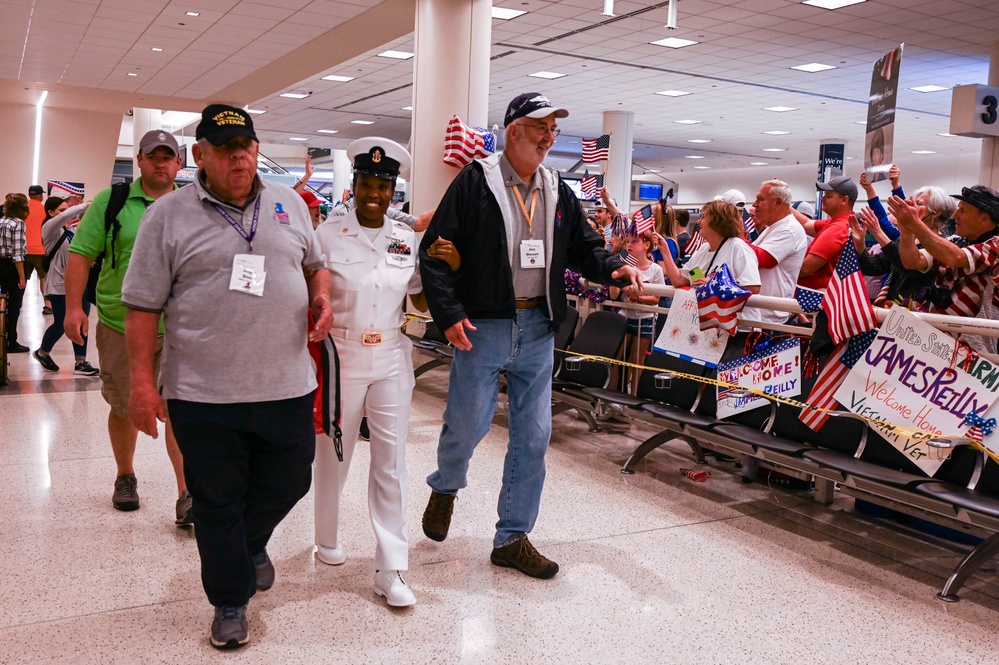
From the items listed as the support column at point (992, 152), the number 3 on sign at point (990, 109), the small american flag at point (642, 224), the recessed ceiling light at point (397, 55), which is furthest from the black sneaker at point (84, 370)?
the support column at point (992, 152)

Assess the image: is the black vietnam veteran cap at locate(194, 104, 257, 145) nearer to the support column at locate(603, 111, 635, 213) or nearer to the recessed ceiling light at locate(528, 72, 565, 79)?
the recessed ceiling light at locate(528, 72, 565, 79)

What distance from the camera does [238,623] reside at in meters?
2.59

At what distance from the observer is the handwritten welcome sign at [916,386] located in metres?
3.46

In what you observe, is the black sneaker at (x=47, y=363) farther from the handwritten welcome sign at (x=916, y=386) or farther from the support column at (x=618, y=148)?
the support column at (x=618, y=148)

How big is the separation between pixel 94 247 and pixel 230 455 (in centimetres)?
147

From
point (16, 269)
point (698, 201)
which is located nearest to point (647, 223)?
point (16, 269)

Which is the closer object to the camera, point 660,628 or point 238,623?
point 238,623

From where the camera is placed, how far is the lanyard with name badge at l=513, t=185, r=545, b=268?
3.11 m

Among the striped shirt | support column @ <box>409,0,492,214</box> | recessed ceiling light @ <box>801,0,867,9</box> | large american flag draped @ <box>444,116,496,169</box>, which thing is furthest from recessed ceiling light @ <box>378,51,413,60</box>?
the striped shirt

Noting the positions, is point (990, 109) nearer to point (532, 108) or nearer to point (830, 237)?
point (830, 237)

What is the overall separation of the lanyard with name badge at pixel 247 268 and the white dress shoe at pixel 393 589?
3.54 feet

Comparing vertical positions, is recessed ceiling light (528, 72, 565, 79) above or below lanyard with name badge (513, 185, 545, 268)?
above

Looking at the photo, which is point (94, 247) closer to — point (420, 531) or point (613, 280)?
point (420, 531)

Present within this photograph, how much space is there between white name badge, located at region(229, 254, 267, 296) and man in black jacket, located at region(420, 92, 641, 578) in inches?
25.9
